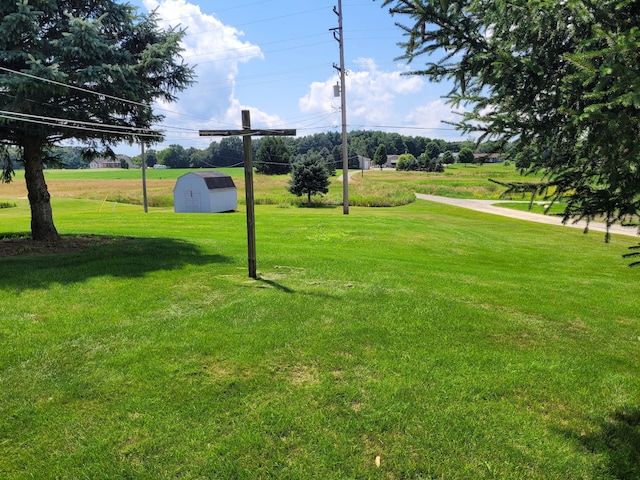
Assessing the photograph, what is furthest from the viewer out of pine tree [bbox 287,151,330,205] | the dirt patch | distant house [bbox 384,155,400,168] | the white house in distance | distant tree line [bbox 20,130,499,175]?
distant house [bbox 384,155,400,168]

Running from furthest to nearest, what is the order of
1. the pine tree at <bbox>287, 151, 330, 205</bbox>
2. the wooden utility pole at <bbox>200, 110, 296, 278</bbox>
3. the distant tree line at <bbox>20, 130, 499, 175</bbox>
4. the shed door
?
the distant tree line at <bbox>20, 130, 499, 175</bbox>, the pine tree at <bbox>287, 151, 330, 205</bbox>, the shed door, the wooden utility pole at <bbox>200, 110, 296, 278</bbox>

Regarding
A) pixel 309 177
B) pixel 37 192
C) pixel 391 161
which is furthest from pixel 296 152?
pixel 37 192

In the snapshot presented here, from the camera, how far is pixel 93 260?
30.1ft

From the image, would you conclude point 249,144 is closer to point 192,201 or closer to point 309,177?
point 192,201

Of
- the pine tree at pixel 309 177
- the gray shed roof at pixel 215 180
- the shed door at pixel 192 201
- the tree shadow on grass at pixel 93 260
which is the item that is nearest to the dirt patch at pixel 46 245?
the tree shadow on grass at pixel 93 260

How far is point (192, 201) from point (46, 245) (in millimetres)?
24144

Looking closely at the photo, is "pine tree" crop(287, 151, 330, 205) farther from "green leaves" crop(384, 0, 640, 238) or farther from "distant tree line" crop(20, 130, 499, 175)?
"green leaves" crop(384, 0, 640, 238)

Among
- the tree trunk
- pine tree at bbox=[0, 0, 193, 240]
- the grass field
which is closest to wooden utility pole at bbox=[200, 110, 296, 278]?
the grass field

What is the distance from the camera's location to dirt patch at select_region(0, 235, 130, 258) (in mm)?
9977

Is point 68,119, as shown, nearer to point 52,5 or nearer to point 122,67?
point 122,67

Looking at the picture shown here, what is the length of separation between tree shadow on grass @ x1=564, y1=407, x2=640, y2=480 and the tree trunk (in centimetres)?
1206

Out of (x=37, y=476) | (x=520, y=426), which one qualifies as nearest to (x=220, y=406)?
(x=37, y=476)

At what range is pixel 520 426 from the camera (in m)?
3.64

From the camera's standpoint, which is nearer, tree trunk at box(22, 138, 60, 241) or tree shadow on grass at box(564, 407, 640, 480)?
tree shadow on grass at box(564, 407, 640, 480)
